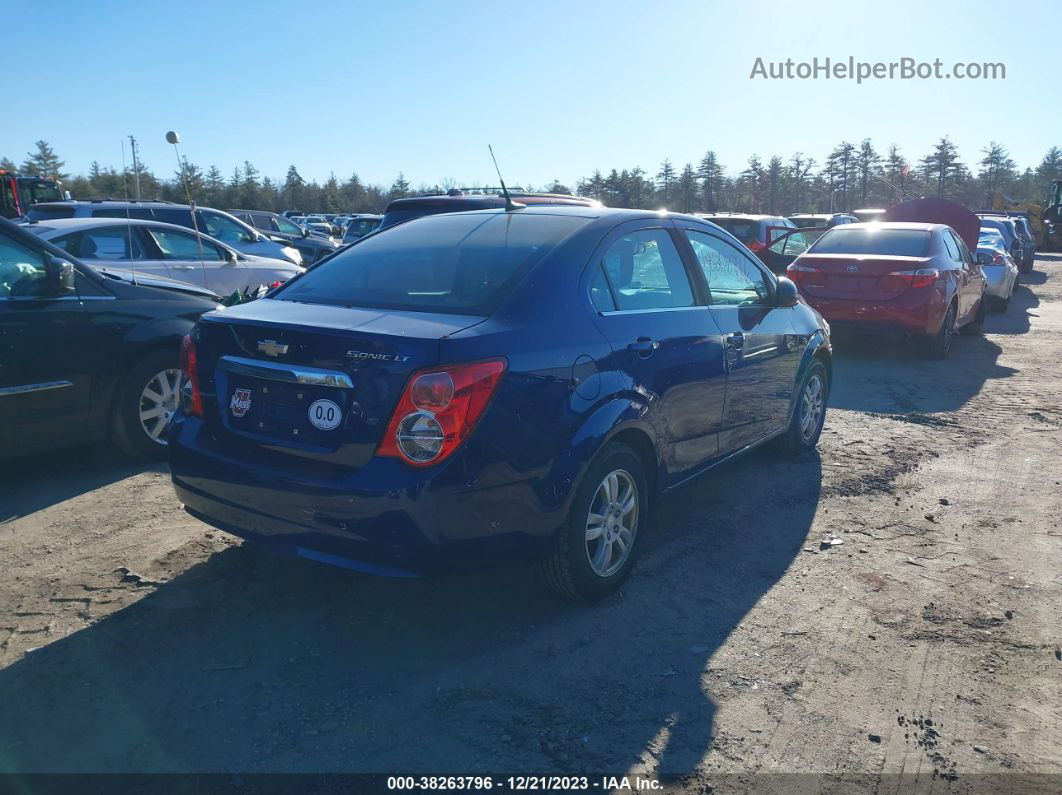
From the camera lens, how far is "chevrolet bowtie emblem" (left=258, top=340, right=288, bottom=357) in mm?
3383

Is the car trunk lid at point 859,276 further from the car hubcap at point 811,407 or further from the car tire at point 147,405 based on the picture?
the car tire at point 147,405

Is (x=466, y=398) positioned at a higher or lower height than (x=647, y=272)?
lower

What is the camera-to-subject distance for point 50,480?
5.46 metres

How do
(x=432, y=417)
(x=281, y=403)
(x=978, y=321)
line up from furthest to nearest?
1. (x=978, y=321)
2. (x=281, y=403)
3. (x=432, y=417)

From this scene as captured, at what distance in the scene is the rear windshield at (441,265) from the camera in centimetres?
369

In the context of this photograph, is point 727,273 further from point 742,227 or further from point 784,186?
point 784,186

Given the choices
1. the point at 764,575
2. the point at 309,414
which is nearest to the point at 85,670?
the point at 309,414

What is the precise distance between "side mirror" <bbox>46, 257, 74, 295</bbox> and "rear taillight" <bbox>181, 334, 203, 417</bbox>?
1793 millimetres

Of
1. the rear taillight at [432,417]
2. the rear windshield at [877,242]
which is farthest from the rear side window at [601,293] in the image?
the rear windshield at [877,242]

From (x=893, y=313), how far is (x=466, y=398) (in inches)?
317

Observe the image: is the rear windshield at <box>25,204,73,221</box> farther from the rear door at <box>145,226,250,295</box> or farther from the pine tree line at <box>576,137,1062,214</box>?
the pine tree line at <box>576,137,1062,214</box>

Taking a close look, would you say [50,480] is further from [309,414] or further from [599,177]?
[599,177]

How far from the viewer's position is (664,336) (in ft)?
13.8

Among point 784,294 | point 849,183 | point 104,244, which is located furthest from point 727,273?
point 849,183
